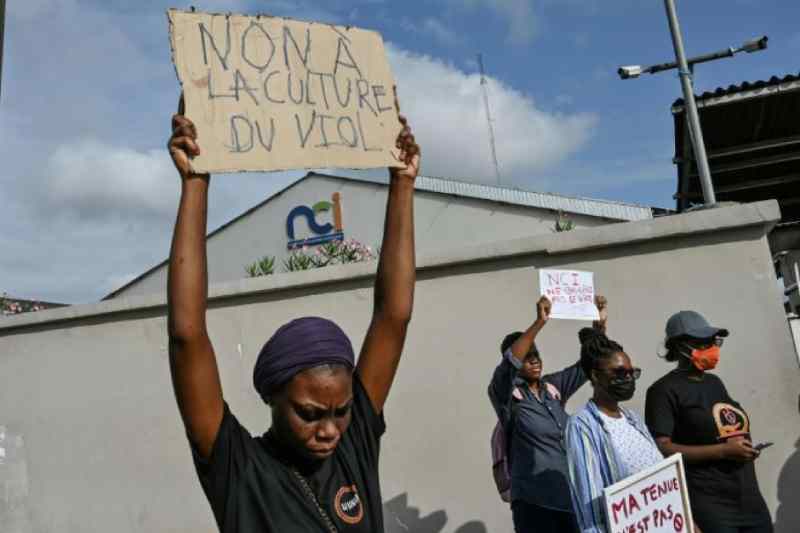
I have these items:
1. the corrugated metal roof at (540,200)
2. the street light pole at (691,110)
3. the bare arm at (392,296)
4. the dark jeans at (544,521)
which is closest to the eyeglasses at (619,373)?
the dark jeans at (544,521)

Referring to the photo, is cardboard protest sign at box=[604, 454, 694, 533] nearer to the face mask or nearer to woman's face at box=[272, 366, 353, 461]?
the face mask

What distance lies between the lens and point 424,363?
5629 millimetres

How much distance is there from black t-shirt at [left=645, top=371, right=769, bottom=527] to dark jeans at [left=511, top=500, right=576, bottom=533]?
0.73 m

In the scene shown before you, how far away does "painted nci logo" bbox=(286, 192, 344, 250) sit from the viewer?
24.7 m

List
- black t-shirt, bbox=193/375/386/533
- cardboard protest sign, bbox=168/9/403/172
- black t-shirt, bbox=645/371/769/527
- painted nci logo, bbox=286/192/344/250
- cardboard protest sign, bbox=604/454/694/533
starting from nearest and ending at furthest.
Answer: black t-shirt, bbox=193/375/386/533
cardboard protest sign, bbox=168/9/403/172
cardboard protest sign, bbox=604/454/694/533
black t-shirt, bbox=645/371/769/527
painted nci logo, bbox=286/192/344/250

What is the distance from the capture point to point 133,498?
6.32 m

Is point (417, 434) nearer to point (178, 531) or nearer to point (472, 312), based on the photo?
point (472, 312)

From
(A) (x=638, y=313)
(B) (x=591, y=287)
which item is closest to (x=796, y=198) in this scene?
(A) (x=638, y=313)

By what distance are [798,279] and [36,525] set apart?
346 inches

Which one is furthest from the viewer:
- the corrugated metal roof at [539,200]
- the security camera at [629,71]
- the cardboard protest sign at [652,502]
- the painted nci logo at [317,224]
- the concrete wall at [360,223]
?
the painted nci logo at [317,224]

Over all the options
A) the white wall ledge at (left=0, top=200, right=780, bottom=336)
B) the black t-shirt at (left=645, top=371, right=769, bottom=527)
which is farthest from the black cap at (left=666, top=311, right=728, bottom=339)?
the white wall ledge at (left=0, top=200, right=780, bottom=336)

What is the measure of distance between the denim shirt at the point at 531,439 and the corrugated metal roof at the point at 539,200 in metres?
15.9

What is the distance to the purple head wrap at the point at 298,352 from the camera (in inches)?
61.3

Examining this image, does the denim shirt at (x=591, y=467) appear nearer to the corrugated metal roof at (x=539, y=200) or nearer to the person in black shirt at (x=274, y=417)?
the person in black shirt at (x=274, y=417)
